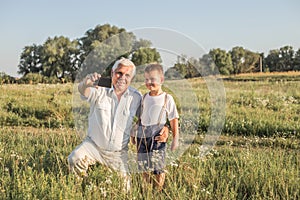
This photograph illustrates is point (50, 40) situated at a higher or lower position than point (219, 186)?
higher

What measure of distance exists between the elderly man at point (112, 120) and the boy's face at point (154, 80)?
8.0 inches

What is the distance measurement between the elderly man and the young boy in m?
0.10

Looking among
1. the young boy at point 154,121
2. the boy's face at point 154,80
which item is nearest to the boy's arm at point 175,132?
the young boy at point 154,121

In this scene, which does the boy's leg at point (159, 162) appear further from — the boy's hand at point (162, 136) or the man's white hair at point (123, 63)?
the man's white hair at point (123, 63)

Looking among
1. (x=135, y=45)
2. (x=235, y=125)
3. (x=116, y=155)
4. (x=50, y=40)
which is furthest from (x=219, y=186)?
(x=50, y=40)

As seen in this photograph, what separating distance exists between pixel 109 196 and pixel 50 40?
61.5 metres

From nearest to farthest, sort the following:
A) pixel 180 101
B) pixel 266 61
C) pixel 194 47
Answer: pixel 194 47 < pixel 180 101 < pixel 266 61

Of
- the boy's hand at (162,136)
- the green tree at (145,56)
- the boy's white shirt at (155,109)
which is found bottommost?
the boy's hand at (162,136)

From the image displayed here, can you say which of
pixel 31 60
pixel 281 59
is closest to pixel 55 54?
pixel 31 60

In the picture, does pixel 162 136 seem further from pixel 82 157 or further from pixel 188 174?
pixel 82 157

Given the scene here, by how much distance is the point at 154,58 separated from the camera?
3824 mm

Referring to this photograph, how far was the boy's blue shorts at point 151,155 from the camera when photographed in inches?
149

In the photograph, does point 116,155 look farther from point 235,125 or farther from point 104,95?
point 235,125

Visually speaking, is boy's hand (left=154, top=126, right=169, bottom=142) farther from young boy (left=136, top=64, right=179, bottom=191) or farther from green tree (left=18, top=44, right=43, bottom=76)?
green tree (left=18, top=44, right=43, bottom=76)
